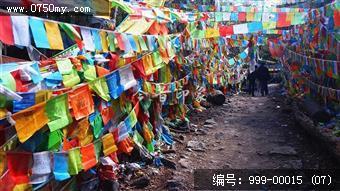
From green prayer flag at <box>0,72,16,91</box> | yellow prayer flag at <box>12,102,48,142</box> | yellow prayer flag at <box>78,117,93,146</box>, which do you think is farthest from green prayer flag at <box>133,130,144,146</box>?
green prayer flag at <box>0,72,16,91</box>

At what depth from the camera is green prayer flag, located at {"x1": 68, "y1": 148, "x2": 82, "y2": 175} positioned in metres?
5.22

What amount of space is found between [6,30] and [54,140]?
5.10ft

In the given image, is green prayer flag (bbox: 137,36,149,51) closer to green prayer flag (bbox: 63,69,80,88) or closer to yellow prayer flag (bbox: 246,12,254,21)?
green prayer flag (bbox: 63,69,80,88)

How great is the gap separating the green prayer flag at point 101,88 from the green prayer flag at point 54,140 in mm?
967

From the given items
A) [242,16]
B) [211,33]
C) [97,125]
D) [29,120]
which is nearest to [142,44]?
[97,125]

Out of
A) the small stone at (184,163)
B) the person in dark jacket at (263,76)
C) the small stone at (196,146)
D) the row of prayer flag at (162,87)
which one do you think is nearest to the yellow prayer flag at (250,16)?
the person in dark jacket at (263,76)

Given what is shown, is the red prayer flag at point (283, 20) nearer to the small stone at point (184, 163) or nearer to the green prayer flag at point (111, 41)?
the small stone at point (184, 163)

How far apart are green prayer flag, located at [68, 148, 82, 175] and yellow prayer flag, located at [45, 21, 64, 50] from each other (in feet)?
4.47

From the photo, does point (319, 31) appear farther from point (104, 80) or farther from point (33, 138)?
point (33, 138)

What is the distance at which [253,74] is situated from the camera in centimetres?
2027

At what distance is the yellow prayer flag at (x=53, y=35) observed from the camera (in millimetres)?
4961

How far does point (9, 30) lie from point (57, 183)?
2.26 meters

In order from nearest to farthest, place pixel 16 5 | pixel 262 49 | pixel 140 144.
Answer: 1. pixel 16 5
2. pixel 140 144
3. pixel 262 49

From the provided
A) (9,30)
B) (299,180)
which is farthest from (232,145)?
(9,30)
